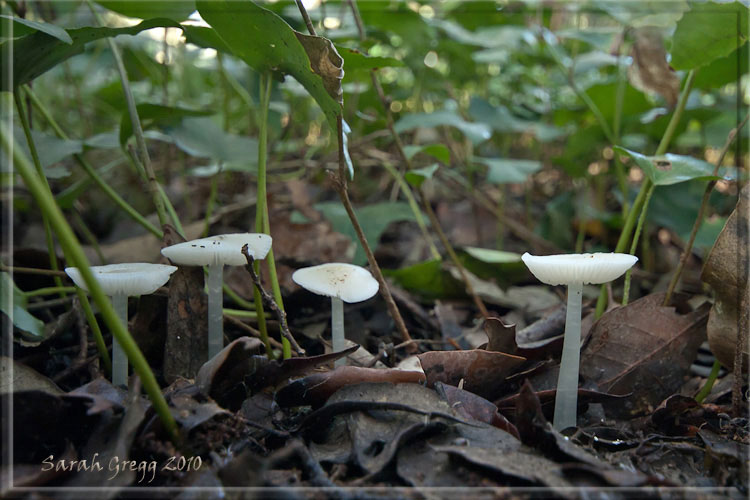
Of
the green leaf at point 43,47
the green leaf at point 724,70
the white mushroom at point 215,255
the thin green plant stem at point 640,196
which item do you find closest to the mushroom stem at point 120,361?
the white mushroom at point 215,255

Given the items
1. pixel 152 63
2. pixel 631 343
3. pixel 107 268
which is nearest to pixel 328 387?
pixel 107 268

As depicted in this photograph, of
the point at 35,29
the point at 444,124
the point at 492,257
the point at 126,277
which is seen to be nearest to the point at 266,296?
the point at 126,277

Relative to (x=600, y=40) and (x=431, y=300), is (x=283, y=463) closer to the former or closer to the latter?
(x=431, y=300)

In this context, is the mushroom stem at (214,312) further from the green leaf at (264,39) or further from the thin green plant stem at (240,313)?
the green leaf at (264,39)

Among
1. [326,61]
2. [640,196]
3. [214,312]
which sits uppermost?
[326,61]

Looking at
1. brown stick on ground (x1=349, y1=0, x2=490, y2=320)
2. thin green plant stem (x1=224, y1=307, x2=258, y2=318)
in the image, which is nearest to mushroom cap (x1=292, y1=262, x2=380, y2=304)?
thin green plant stem (x1=224, y1=307, x2=258, y2=318)

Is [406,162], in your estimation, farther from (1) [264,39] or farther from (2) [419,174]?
(1) [264,39]

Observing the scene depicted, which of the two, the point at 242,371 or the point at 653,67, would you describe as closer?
the point at 242,371
